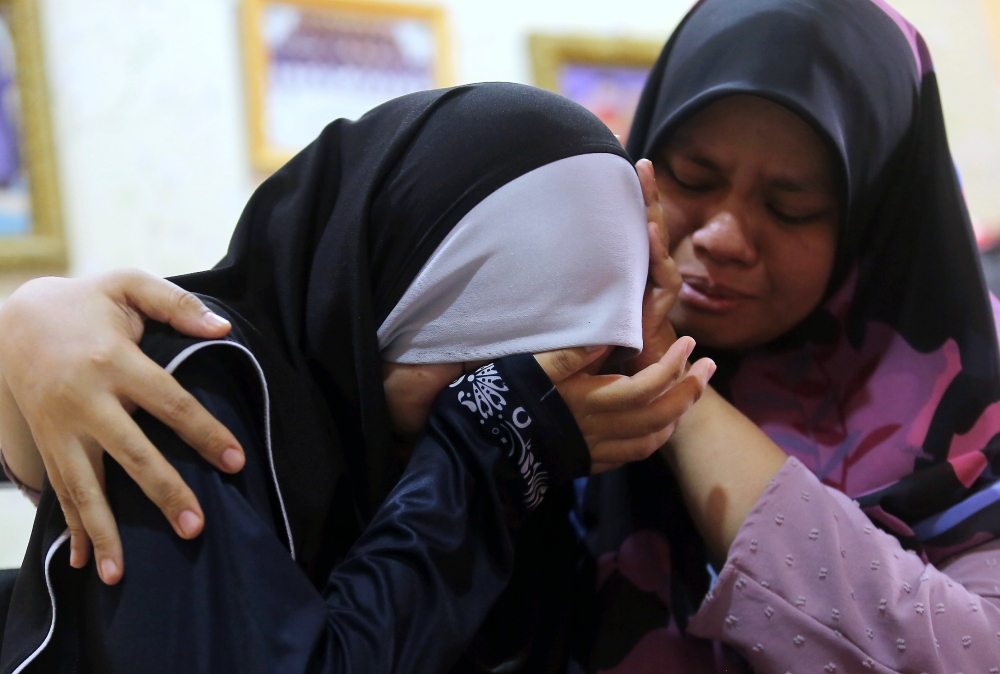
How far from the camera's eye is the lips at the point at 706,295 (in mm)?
1153

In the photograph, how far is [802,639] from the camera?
0.88 m

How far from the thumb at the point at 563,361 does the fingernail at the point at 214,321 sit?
28 cm

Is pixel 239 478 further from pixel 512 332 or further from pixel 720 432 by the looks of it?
pixel 720 432

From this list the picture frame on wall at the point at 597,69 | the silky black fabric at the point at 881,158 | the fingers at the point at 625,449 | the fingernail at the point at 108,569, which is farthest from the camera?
the picture frame on wall at the point at 597,69

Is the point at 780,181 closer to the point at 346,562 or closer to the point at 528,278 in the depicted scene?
the point at 528,278

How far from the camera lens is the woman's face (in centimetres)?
112

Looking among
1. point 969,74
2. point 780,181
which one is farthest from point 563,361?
point 969,74

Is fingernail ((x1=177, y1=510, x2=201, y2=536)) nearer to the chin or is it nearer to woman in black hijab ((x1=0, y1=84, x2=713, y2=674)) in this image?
woman in black hijab ((x1=0, y1=84, x2=713, y2=674))

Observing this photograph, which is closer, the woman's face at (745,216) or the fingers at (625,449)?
the fingers at (625,449)

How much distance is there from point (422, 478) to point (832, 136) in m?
0.68

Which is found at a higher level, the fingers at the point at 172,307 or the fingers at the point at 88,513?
the fingers at the point at 172,307

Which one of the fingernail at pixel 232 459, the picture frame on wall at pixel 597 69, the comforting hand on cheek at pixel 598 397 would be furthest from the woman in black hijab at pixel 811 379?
the picture frame on wall at pixel 597 69

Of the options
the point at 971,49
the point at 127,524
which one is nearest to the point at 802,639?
the point at 127,524

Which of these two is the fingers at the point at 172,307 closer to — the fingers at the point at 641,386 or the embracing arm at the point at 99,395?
the embracing arm at the point at 99,395
